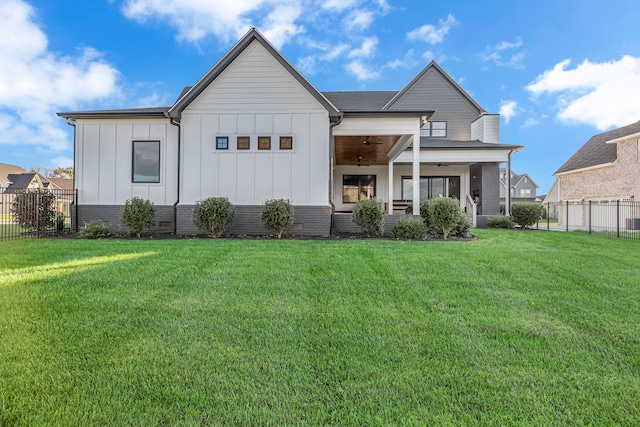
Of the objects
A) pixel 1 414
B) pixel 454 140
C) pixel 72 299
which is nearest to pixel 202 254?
pixel 72 299

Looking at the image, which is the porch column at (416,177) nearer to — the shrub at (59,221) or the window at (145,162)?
the window at (145,162)

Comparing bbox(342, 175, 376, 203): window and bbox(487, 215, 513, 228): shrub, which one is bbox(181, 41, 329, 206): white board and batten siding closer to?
bbox(342, 175, 376, 203): window

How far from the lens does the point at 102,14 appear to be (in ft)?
45.1

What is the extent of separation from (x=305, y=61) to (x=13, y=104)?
61.6 feet

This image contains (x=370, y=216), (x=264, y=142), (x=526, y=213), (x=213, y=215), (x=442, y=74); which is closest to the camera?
(x=213, y=215)

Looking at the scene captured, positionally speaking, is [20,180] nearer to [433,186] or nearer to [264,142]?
[264,142]

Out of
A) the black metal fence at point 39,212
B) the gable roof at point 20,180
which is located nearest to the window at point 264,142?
the black metal fence at point 39,212

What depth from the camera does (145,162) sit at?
1092 centimetres

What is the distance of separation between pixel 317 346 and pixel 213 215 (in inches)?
297

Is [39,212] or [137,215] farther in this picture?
[39,212]

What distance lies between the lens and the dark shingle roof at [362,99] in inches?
730

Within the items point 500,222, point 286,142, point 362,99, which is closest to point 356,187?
point 362,99

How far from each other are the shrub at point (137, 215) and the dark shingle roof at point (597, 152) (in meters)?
25.2

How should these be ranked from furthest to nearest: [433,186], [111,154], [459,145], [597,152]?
1. [597,152]
2. [433,186]
3. [459,145]
4. [111,154]
